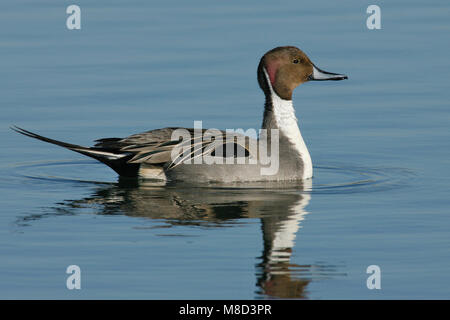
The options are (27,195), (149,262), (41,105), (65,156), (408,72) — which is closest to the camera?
(149,262)

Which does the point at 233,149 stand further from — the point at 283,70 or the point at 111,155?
the point at 111,155

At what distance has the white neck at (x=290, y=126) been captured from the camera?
12.1m

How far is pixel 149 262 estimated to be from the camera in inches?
343

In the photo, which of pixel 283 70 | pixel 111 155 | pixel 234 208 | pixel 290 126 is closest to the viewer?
pixel 234 208

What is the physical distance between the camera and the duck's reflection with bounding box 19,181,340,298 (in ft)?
28.1

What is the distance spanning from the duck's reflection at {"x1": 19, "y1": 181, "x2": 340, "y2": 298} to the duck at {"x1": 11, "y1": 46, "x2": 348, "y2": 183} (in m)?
0.18

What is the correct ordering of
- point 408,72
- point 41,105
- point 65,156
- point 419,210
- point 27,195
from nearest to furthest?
point 419,210 → point 27,195 → point 65,156 → point 41,105 → point 408,72

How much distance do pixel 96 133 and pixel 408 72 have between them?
505 centimetres

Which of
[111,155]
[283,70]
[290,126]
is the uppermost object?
[283,70]

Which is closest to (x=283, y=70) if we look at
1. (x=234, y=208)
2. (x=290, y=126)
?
(x=290, y=126)

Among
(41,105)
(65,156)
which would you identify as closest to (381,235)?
(65,156)

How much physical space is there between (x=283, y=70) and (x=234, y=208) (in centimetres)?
242

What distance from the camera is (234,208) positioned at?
1064 cm

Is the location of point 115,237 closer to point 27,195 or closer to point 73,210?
point 73,210
